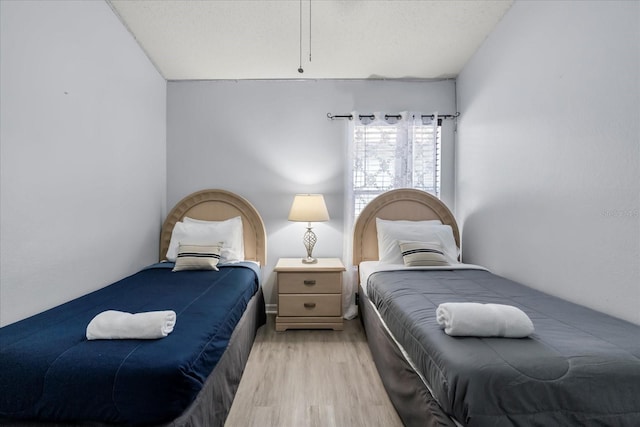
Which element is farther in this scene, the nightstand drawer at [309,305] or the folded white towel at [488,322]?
the nightstand drawer at [309,305]

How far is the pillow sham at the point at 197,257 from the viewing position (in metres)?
2.57

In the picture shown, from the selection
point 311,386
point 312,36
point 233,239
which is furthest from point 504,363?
point 312,36

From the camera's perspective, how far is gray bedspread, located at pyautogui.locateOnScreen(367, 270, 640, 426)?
986 mm

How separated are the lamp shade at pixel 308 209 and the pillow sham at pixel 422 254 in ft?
2.52

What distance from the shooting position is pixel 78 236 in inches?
78.8

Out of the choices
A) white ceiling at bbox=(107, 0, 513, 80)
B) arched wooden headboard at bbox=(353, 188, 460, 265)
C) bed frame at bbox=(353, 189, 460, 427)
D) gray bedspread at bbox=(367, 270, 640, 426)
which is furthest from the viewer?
arched wooden headboard at bbox=(353, 188, 460, 265)

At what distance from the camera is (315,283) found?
2.84 meters

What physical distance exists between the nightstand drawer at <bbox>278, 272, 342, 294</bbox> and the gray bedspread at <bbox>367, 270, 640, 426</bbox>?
1382mm

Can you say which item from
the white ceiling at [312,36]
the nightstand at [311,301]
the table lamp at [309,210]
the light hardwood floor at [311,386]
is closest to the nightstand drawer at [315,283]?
the nightstand at [311,301]

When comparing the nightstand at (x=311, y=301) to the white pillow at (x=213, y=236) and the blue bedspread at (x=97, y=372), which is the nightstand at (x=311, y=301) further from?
the blue bedspread at (x=97, y=372)

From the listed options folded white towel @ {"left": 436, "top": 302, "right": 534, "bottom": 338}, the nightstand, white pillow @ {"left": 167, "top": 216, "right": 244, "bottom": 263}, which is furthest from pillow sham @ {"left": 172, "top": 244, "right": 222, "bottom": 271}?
folded white towel @ {"left": 436, "top": 302, "right": 534, "bottom": 338}

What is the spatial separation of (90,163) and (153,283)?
887 mm

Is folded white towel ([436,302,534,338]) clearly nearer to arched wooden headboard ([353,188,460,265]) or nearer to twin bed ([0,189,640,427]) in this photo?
twin bed ([0,189,640,427])

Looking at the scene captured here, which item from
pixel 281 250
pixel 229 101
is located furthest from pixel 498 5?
pixel 281 250
